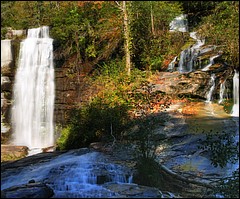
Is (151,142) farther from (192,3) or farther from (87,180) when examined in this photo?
(192,3)

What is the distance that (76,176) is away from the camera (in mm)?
7309

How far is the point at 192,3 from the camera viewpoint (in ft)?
67.3

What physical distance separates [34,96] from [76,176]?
32.7ft

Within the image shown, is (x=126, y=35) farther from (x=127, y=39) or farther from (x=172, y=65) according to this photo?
(x=172, y=65)

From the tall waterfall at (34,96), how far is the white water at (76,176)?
664 centimetres

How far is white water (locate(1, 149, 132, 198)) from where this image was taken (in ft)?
20.6

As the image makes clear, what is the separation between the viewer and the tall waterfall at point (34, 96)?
15.7 meters

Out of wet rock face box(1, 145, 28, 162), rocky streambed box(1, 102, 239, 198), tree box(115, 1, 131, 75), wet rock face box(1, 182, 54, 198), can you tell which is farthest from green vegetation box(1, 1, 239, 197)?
wet rock face box(1, 182, 54, 198)

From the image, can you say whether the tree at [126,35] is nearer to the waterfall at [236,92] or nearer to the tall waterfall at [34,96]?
the tall waterfall at [34,96]

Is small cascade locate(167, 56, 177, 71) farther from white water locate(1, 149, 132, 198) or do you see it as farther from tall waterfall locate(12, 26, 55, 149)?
white water locate(1, 149, 132, 198)

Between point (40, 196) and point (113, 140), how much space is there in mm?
5447

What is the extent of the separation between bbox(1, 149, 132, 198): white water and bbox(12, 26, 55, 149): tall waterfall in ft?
21.8

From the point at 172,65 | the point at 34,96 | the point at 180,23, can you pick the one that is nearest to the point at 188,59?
the point at 172,65

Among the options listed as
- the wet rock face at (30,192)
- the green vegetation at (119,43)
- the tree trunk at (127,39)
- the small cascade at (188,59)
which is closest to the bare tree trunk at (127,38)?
the tree trunk at (127,39)
